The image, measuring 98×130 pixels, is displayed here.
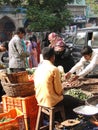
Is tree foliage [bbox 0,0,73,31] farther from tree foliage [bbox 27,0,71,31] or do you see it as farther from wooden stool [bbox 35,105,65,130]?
wooden stool [bbox 35,105,65,130]

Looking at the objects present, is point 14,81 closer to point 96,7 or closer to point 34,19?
point 34,19

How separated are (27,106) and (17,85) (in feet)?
1.39

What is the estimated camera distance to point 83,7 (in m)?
48.1

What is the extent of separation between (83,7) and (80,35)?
119ft

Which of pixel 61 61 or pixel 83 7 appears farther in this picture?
pixel 83 7

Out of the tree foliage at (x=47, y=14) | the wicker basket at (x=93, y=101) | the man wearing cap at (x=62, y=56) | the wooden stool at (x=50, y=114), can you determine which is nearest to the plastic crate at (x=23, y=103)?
the wooden stool at (x=50, y=114)

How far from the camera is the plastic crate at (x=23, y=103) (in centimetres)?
605

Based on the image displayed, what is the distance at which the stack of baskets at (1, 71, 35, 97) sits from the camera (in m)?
6.16

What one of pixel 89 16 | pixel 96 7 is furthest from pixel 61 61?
pixel 89 16

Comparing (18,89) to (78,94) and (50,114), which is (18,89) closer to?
(50,114)

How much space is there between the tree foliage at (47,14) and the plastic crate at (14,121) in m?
21.0

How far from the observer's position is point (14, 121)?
557 cm

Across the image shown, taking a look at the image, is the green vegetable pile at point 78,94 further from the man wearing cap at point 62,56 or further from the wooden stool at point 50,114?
the man wearing cap at point 62,56

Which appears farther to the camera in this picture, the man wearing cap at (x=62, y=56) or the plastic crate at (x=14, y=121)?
the man wearing cap at (x=62, y=56)
